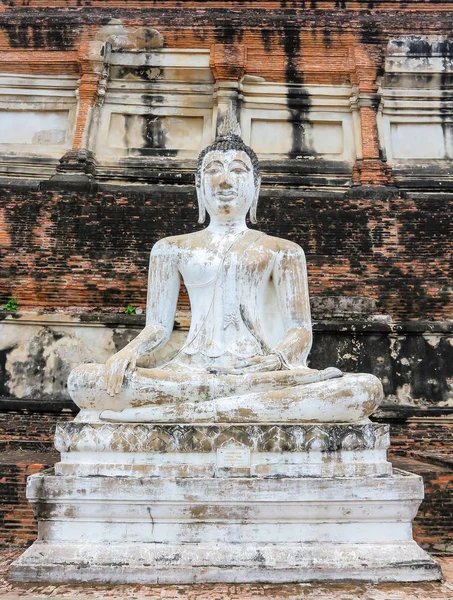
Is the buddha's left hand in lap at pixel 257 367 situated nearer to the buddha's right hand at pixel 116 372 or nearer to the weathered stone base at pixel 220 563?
the buddha's right hand at pixel 116 372

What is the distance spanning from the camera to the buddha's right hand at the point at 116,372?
3795mm

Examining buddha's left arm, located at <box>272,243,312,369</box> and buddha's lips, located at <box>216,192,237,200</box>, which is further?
buddha's lips, located at <box>216,192,237,200</box>

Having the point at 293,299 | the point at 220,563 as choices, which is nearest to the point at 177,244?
the point at 293,299

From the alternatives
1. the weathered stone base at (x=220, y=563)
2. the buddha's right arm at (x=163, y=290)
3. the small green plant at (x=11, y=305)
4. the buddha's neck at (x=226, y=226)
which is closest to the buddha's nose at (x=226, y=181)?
the buddha's neck at (x=226, y=226)

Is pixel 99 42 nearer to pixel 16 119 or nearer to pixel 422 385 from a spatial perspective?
pixel 16 119

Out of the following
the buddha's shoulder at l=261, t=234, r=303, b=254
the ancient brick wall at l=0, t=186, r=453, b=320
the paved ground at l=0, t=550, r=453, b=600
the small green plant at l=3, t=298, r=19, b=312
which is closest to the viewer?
the paved ground at l=0, t=550, r=453, b=600

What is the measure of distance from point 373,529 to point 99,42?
10.8m

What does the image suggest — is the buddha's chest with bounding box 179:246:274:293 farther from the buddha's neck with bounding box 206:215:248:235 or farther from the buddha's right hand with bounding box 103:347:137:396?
the buddha's right hand with bounding box 103:347:137:396

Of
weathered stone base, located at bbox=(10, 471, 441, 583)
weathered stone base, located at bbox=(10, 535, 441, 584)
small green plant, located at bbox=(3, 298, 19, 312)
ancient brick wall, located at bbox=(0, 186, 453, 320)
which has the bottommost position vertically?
weathered stone base, located at bbox=(10, 535, 441, 584)

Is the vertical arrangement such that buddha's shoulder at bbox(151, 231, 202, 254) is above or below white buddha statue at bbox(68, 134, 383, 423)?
above

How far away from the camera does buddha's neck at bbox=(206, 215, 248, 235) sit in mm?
4840

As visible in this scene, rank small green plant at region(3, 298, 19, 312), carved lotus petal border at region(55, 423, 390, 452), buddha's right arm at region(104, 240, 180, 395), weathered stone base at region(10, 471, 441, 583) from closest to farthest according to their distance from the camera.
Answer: weathered stone base at region(10, 471, 441, 583)
carved lotus petal border at region(55, 423, 390, 452)
buddha's right arm at region(104, 240, 180, 395)
small green plant at region(3, 298, 19, 312)

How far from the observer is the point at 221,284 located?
4562mm

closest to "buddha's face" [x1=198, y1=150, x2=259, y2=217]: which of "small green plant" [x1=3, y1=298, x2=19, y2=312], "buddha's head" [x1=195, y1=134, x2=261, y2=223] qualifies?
"buddha's head" [x1=195, y1=134, x2=261, y2=223]
